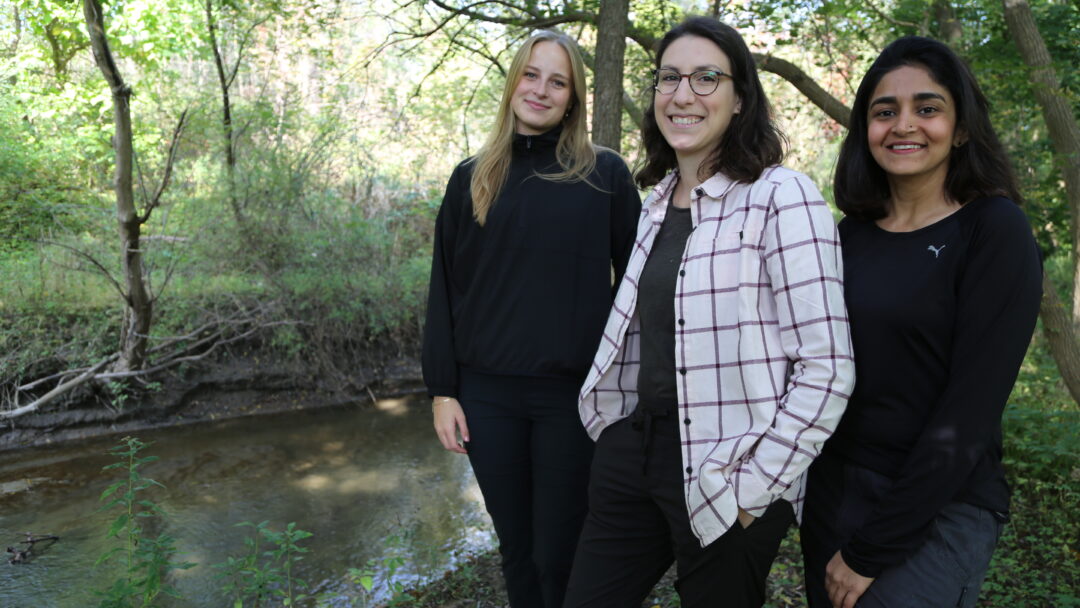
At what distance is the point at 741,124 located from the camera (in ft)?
5.96

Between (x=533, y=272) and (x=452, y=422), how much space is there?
559 mm

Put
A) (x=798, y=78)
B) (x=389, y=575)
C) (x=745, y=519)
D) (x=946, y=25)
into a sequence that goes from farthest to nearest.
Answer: (x=946, y=25)
(x=798, y=78)
(x=389, y=575)
(x=745, y=519)

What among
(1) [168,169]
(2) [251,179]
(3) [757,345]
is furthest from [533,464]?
(2) [251,179]

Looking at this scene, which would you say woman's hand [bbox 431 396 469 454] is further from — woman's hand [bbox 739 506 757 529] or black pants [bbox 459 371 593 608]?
woman's hand [bbox 739 506 757 529]

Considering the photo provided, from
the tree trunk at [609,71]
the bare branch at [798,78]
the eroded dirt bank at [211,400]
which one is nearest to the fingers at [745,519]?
the tree trunk at [609,71]

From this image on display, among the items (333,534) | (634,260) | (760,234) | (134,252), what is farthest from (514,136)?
(134,252)

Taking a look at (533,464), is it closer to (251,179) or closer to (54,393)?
(54,393)

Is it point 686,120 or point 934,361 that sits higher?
point 686,120

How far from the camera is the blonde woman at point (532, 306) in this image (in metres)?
2.28

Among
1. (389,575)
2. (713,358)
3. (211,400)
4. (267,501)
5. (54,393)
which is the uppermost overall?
(713,358)

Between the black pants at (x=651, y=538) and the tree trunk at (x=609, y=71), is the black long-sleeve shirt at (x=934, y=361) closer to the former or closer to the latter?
the black pants at (x=651, y=538)

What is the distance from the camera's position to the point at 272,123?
9141 mm

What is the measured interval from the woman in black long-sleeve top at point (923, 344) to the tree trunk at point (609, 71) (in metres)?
2.38

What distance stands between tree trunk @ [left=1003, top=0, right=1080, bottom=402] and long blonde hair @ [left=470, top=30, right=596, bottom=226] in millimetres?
3014
